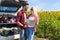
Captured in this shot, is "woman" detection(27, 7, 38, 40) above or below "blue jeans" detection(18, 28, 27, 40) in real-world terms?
above

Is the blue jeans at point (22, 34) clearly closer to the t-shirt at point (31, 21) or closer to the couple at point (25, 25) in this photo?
the couple at point (25, 25)

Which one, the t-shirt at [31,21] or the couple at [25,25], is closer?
the t-shirt at [31,21]

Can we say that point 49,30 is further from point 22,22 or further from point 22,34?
point 22,22

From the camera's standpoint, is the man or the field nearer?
the man

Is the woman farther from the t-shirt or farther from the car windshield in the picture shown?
the car windshield

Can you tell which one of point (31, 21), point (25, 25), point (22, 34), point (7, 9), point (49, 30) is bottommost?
point (49, 30)

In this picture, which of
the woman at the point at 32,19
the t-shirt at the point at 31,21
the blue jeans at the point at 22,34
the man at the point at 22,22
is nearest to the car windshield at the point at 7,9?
the man at the point at 22,22

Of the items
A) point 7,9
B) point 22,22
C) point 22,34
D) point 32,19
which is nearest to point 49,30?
point 7,9

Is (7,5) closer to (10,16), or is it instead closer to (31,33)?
(10,16)

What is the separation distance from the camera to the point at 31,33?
39.9 feet

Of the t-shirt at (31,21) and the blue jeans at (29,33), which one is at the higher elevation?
the t-shirt at (31,21)

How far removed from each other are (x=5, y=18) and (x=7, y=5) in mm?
502

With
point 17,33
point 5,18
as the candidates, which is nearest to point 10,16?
point 5,18

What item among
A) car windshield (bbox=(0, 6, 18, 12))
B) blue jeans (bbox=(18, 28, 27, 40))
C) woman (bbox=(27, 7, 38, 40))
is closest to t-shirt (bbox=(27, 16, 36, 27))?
woman (bbox=(27, 7, 38, 40))
